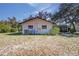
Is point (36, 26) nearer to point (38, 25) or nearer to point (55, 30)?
point (38, 25)

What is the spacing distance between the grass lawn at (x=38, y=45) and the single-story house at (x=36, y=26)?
20cm

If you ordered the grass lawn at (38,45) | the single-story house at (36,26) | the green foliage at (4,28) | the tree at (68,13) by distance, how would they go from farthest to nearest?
the single-story house at (36,26) < the green foliage at (4,28) < the tree at (68,13) < the grass lawn at (38,45)

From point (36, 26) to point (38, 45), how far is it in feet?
2.27

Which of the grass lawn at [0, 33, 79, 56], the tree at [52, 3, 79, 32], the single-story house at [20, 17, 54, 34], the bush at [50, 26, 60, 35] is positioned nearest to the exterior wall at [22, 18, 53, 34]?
the single-story house at [20, 17, 54, 34]

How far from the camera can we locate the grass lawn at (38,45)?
5004 mm

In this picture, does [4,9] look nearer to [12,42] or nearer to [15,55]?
[12,42]

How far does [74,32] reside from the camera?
18.2 ft

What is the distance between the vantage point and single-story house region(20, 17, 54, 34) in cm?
564

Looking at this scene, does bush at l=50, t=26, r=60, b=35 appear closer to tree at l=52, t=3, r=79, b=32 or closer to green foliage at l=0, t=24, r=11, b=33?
tree at l=52, t=3, r=79, b=32

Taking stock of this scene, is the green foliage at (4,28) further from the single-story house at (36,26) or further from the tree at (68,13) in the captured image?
the tree at (68,13)

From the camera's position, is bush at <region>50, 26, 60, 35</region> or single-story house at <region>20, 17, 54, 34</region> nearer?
bush at <region>50, 26, 60, 35</region>

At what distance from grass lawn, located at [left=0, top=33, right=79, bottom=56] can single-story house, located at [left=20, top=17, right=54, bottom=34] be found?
20 cm

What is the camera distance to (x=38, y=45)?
5.22 m

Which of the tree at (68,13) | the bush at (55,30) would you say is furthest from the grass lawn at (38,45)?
the tree at (68,13)
